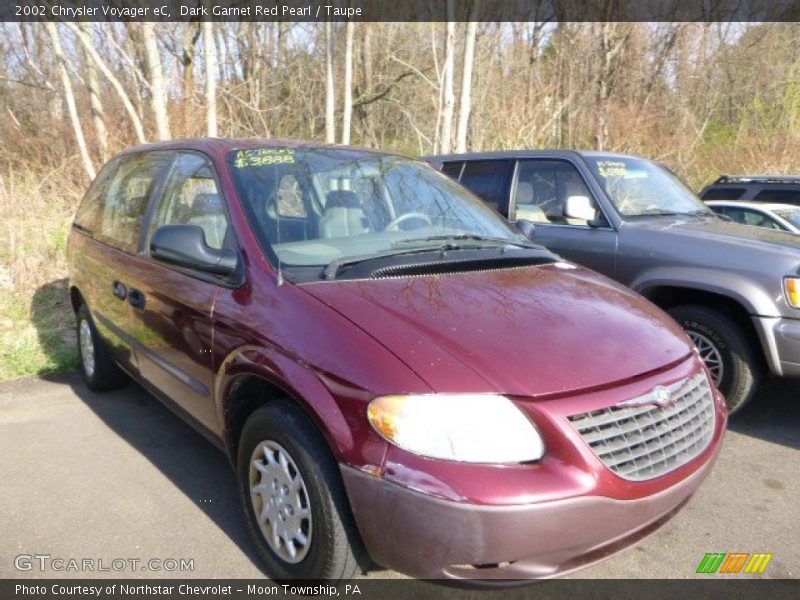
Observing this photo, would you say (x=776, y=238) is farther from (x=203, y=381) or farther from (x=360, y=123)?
(x=360, y=123)

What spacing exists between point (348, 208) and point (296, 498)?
1493 mm

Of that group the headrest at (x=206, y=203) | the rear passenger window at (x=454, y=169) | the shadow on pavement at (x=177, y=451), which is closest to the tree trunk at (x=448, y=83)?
the rear passenger window at (x=454, y=169)

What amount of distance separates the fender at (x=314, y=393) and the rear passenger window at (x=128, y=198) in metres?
1.59

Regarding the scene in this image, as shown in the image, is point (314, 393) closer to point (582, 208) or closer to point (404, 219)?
point (404, 219)

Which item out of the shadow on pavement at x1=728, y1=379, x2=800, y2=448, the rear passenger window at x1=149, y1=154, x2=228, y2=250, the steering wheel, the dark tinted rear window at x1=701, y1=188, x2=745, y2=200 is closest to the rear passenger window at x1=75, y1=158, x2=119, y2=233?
the rear passenger window at x1=149, y1=154, x2=228, y2=250

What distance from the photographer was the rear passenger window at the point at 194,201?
3.03 m

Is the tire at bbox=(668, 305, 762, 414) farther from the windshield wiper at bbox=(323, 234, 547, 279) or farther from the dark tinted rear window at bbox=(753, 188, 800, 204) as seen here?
the dark tinted rear window at bbox=(753, 188, 800, 204)

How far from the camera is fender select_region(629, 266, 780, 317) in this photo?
12.5 feet

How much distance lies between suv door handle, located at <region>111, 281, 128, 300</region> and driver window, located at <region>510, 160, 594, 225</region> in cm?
319

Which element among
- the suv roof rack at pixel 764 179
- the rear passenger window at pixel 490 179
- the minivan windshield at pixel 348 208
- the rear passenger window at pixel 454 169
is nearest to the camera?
the minivan windshield at pixel 348 208

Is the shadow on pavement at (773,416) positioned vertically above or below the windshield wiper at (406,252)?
below

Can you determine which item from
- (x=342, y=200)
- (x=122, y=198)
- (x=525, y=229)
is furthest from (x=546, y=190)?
(x=122, y=198)

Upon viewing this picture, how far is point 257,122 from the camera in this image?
1978cm

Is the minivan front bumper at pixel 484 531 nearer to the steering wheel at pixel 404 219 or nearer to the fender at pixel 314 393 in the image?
the fender at pixel 314 393
